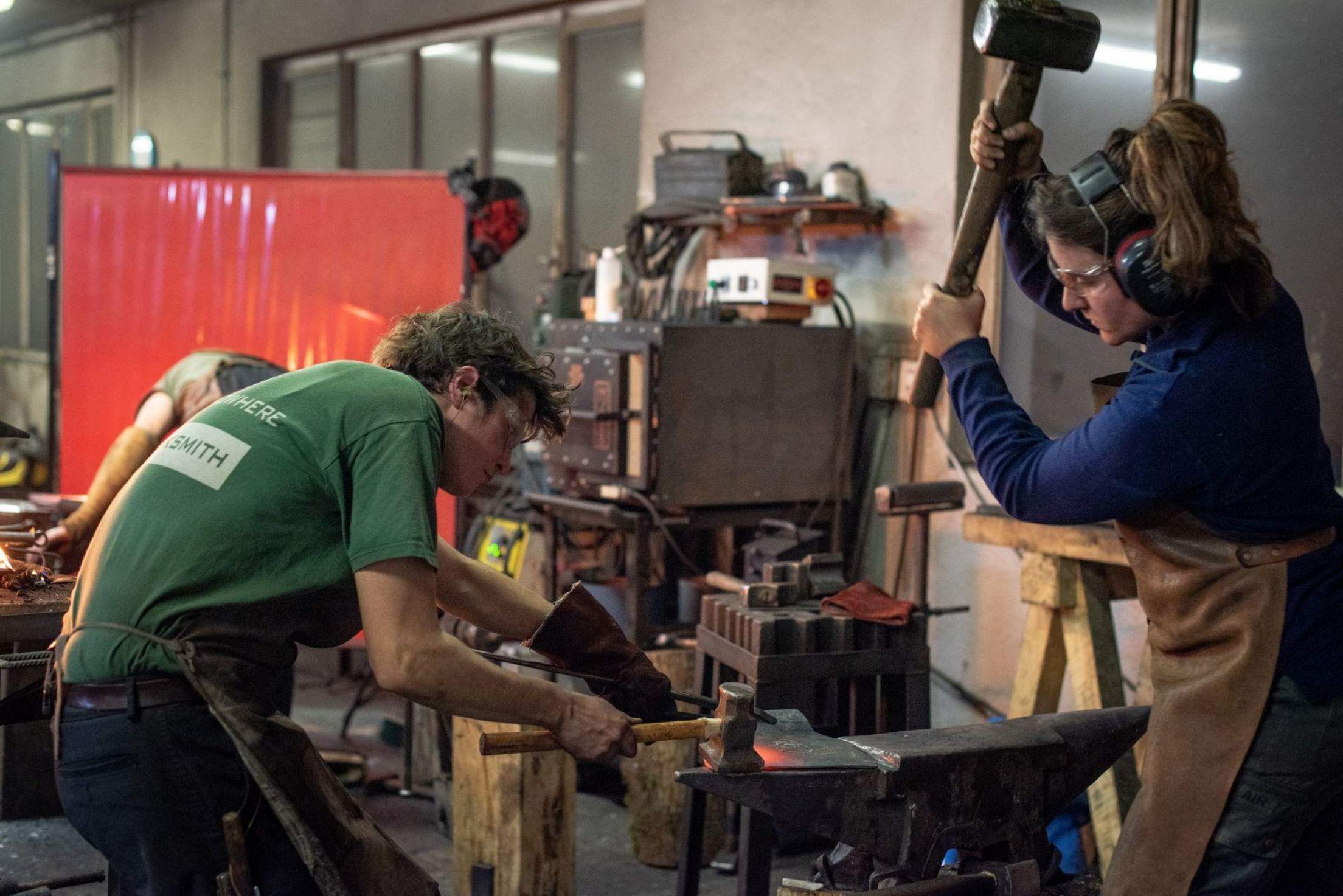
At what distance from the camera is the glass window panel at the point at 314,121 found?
8023 mm

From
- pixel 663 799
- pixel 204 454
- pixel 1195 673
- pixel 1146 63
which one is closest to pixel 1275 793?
pixel 1195 673

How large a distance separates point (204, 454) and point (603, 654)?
2.54 ft

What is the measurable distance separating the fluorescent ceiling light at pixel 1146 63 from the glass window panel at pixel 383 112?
13.7ft

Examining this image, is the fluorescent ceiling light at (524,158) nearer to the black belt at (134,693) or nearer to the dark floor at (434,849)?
the dark floor at (434,849)

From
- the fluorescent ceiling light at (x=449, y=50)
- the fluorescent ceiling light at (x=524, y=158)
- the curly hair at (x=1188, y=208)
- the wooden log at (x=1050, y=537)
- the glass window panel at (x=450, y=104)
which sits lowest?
the wooden log at (x=1050, y=537)

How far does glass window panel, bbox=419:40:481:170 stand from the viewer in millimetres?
7031

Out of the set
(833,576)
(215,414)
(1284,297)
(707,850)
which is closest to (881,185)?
(833,576)

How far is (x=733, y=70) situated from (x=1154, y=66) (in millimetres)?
1797

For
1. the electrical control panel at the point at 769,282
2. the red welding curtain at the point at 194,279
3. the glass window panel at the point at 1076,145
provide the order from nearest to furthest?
1. the glass window panel at the point at 1076,145
2. the electrical control panel at the point at 769,282
3. the red welding curtain at the point at 194,279

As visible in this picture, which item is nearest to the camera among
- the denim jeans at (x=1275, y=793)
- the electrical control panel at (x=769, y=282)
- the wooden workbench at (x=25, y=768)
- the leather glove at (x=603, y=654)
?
the denim jeans at (x=1275, y=793)

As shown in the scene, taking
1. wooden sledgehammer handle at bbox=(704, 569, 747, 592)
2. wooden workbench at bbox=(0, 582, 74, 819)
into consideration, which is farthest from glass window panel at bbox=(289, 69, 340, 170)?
wooden sledgehammer handle at bbox=(704, 569, 747, 592)

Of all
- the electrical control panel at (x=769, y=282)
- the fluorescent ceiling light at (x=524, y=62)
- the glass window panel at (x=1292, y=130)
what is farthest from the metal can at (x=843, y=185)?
the fluorescent ceiling light at (x=524, y=62)

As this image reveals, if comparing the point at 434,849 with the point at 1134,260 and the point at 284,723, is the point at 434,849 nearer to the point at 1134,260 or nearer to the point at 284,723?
the point at 284,723

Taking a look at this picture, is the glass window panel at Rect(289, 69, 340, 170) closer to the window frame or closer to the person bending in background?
the window frame
